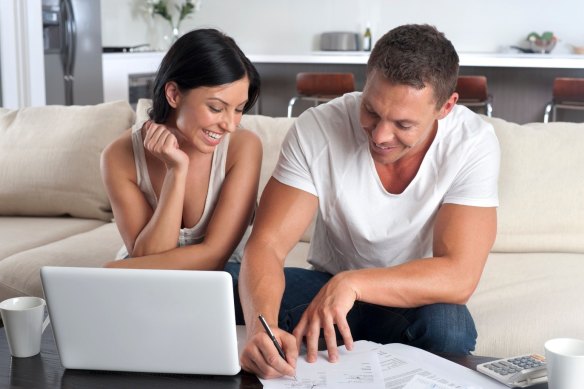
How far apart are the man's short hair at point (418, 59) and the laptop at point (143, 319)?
0.59 m

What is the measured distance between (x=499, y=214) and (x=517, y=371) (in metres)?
1.11

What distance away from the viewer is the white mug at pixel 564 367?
120 centimetres

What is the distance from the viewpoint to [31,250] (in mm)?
2416

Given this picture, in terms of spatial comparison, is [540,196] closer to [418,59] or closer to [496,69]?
[418,59]

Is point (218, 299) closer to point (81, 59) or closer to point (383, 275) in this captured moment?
point (383, 275)

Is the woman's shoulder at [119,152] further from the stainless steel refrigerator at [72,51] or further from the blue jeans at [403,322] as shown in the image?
the stainless steel refrigerator at [72,51]

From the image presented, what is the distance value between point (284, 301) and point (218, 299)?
1.91 ft

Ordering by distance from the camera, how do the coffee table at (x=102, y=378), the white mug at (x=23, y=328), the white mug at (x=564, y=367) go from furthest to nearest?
the white mug at (x=23, y=328)
the coffee table at (x=102, y=378)
the white mug at (x=564, y=367)

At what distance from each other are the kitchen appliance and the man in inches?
195

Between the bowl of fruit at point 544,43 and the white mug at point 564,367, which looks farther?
the bowl of fruit at point 544,43

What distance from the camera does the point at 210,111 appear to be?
6.10 feet

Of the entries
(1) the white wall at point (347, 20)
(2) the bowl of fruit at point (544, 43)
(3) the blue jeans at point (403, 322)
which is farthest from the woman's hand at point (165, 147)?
(2) the bowl of fruit at point (544, 43)

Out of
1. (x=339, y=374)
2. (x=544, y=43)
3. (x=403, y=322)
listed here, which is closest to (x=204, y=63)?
(x=403, y=322)

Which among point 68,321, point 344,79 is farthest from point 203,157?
point 344,79
